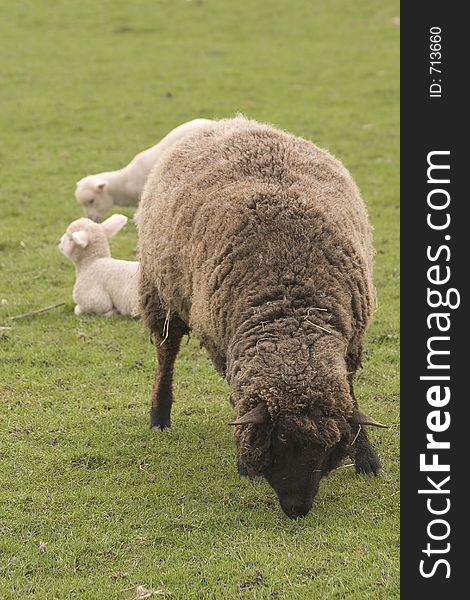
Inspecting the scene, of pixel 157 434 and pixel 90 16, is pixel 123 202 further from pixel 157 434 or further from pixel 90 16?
pixel 90 16

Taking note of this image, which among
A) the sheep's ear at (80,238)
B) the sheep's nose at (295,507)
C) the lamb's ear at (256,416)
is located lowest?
the sheep's nose at (295,507)

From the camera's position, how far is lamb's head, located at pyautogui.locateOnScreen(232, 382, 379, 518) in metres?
4.79

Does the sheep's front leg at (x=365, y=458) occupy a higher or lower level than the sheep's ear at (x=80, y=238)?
lower

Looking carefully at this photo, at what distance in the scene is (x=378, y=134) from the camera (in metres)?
15.1

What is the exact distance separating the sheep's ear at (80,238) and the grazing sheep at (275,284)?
2567 millimetres

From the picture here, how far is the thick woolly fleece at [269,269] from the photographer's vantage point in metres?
4.88

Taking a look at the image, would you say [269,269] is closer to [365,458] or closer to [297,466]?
[297,466]

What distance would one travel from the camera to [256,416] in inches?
189

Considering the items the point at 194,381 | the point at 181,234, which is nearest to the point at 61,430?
the point at 194,381

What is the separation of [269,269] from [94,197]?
6.55 m

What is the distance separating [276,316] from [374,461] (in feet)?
4.64

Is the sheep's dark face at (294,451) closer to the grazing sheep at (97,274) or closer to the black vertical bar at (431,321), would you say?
the black vertical bar at (431,321)

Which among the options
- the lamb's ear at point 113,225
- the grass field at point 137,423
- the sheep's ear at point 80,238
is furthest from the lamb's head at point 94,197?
the sheep's ear at point 80,238

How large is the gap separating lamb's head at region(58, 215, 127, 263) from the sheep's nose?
14.2 feet
